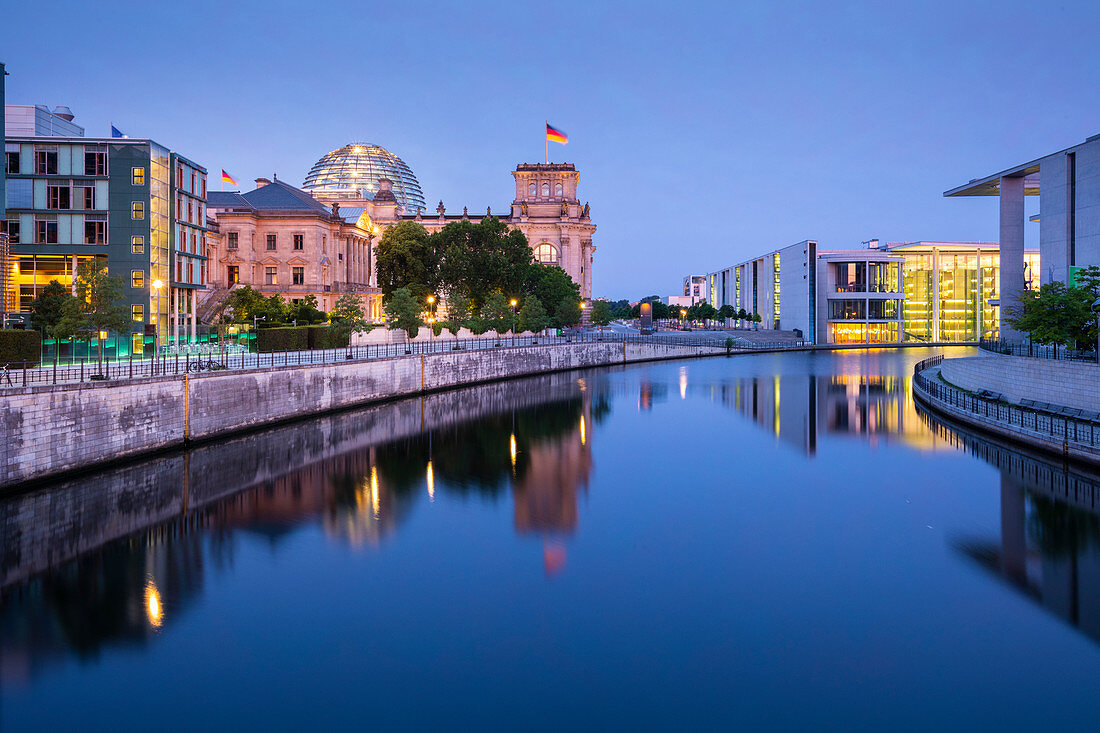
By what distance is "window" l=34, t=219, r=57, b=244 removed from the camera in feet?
169

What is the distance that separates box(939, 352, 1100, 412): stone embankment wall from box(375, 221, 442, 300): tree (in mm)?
51669

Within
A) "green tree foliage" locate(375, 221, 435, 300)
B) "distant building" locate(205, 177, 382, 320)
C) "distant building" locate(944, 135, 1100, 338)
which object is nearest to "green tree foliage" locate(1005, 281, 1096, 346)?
"distant building" locate(944, 135, 1100, 338)

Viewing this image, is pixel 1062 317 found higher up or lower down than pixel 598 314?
lower down

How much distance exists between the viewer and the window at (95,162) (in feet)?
167

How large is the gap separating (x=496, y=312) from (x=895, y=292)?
258ft

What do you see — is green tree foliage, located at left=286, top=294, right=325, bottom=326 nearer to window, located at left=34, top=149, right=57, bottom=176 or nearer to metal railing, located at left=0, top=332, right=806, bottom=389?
metal railing, located at left=0, top=332, right=806, bottom=389

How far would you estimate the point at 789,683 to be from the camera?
48.7ft

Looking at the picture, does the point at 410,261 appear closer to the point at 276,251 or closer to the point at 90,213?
the point at 276,251

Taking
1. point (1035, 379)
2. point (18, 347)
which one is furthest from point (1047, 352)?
point (18, 347)

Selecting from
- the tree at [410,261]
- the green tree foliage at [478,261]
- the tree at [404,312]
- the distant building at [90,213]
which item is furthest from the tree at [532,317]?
the distant building at [90,213]

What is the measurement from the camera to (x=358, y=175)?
146625mm

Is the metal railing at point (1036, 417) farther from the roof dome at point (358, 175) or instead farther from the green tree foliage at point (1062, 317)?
the roof dome at point (358, 175)

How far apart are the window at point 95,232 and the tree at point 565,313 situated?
51.4 metres

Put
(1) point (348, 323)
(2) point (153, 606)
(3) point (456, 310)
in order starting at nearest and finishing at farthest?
(2) point (153, 606), (1) point (348, 323), (3) point (456, 310)
